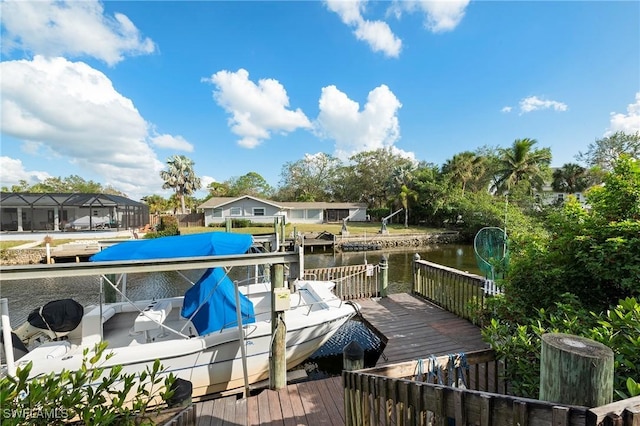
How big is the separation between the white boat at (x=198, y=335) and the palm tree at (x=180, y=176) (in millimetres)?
35144

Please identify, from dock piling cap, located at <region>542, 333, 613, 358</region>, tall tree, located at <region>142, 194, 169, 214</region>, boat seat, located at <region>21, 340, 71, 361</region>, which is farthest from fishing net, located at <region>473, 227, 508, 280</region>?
tall tree, located at <region>142, 194, 169, 214</region>

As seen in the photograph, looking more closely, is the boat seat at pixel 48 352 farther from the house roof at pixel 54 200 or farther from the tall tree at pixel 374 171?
the tall tree at pixel 374 171

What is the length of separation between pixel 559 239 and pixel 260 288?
201 inches

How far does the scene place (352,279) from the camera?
23.6ft

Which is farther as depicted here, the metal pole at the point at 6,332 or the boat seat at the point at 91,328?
the boat seat at the point at 91,328

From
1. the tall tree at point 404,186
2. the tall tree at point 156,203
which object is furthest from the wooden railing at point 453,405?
the tall tree at point 156,203

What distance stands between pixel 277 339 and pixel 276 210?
28127mm

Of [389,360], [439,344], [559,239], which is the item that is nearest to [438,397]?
[559,239]

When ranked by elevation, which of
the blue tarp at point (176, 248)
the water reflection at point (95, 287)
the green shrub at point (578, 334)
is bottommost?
the water reflection at point (95, 287)

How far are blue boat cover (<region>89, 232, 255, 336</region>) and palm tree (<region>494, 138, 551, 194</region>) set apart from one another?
3071 cm

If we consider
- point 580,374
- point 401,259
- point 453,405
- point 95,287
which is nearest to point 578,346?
point 580,374

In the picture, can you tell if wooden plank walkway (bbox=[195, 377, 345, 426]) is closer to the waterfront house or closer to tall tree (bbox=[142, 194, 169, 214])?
the waterfront house

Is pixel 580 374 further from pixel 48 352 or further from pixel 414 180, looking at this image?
pixel 414 180

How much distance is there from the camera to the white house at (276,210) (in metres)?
29.8
